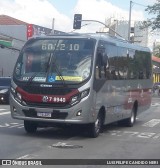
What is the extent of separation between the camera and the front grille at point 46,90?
44.1 ft

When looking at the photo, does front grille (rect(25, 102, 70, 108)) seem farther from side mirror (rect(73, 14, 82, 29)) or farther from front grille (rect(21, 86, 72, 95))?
side mirror (rect(73, 14, 82, 29))

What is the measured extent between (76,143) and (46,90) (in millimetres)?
1689

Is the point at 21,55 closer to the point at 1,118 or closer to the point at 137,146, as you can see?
the point at 137,146

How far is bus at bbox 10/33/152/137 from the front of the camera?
530 inches

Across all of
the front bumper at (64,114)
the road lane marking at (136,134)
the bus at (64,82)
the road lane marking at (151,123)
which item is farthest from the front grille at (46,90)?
the road lane marking at (151,123)

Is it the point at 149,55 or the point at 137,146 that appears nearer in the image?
the point at 137,146

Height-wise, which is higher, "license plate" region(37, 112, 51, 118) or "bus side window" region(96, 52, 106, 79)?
"bus side window" region(96, 52, 106, 79)

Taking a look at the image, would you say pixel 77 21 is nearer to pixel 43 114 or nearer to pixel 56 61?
pixel 56 61

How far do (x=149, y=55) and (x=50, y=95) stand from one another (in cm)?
886

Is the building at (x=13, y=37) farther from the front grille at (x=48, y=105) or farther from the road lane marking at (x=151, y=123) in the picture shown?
the front grille at (x=48, y=105)

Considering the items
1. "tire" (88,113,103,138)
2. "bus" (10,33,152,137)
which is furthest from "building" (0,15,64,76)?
"tire" (88,113,103,138)

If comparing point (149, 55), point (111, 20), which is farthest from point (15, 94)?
point (111, 20)

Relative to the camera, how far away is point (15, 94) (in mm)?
14047

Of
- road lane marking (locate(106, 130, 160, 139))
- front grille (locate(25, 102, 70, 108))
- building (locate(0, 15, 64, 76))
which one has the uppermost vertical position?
building (locate(0, 15, 64, 76))
